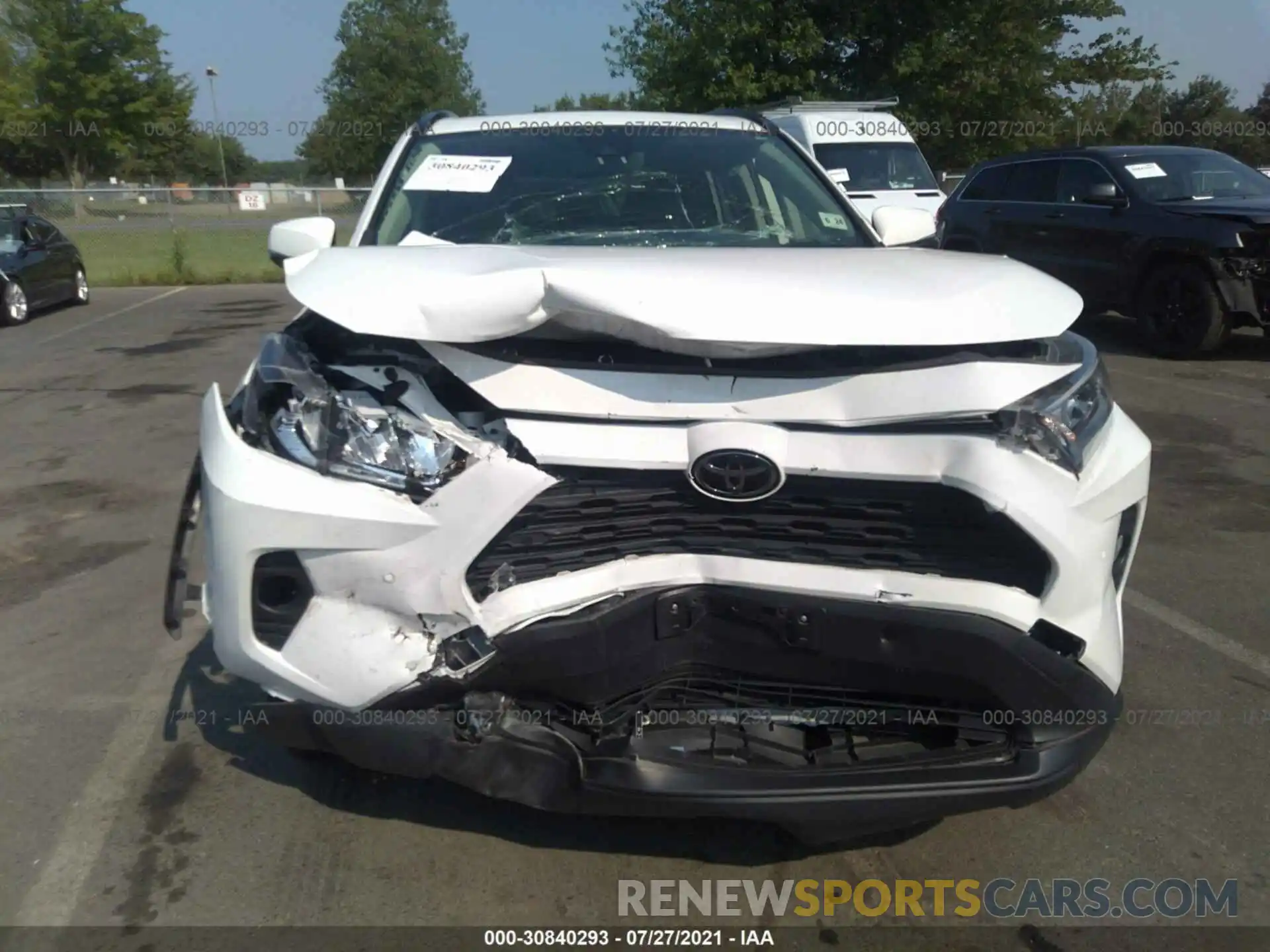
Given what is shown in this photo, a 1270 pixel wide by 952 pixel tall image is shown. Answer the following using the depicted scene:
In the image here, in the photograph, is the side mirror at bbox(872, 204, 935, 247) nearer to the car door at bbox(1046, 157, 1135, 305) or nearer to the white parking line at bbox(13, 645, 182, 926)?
the white parking line at bbox(13, 645, 182, 926)

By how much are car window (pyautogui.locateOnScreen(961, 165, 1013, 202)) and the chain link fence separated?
38.9 feet

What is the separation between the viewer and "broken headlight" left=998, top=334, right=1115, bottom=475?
2324 mm


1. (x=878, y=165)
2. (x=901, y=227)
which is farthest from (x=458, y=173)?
(x=878, y=165)

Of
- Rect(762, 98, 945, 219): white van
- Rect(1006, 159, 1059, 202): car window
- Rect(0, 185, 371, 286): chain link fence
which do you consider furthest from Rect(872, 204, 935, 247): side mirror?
Rect(0, 185, 371, 286): chain link fence

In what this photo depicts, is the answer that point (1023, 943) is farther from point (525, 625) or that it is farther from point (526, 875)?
point (525, 625)

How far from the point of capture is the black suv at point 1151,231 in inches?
355

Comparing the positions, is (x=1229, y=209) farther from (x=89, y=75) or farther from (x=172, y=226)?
(x=89, y=75)

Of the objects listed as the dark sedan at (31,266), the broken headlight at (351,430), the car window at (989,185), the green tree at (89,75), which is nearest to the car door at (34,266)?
the dark sedan at (31,266)

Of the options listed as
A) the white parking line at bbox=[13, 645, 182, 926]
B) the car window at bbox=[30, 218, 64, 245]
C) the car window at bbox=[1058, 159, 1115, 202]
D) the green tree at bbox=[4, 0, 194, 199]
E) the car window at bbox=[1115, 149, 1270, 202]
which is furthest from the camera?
the green tree at bbox=[4, 0, 194, 199]

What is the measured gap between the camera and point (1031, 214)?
11305 mm

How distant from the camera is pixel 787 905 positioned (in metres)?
2.64

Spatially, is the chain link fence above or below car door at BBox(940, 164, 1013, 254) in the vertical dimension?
below

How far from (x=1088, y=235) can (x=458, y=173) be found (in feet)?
27.0

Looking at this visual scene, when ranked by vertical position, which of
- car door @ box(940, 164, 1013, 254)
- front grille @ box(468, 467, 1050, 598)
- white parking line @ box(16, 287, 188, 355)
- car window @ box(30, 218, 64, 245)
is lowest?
white parking line @ box(16, 287, 188, 355)
